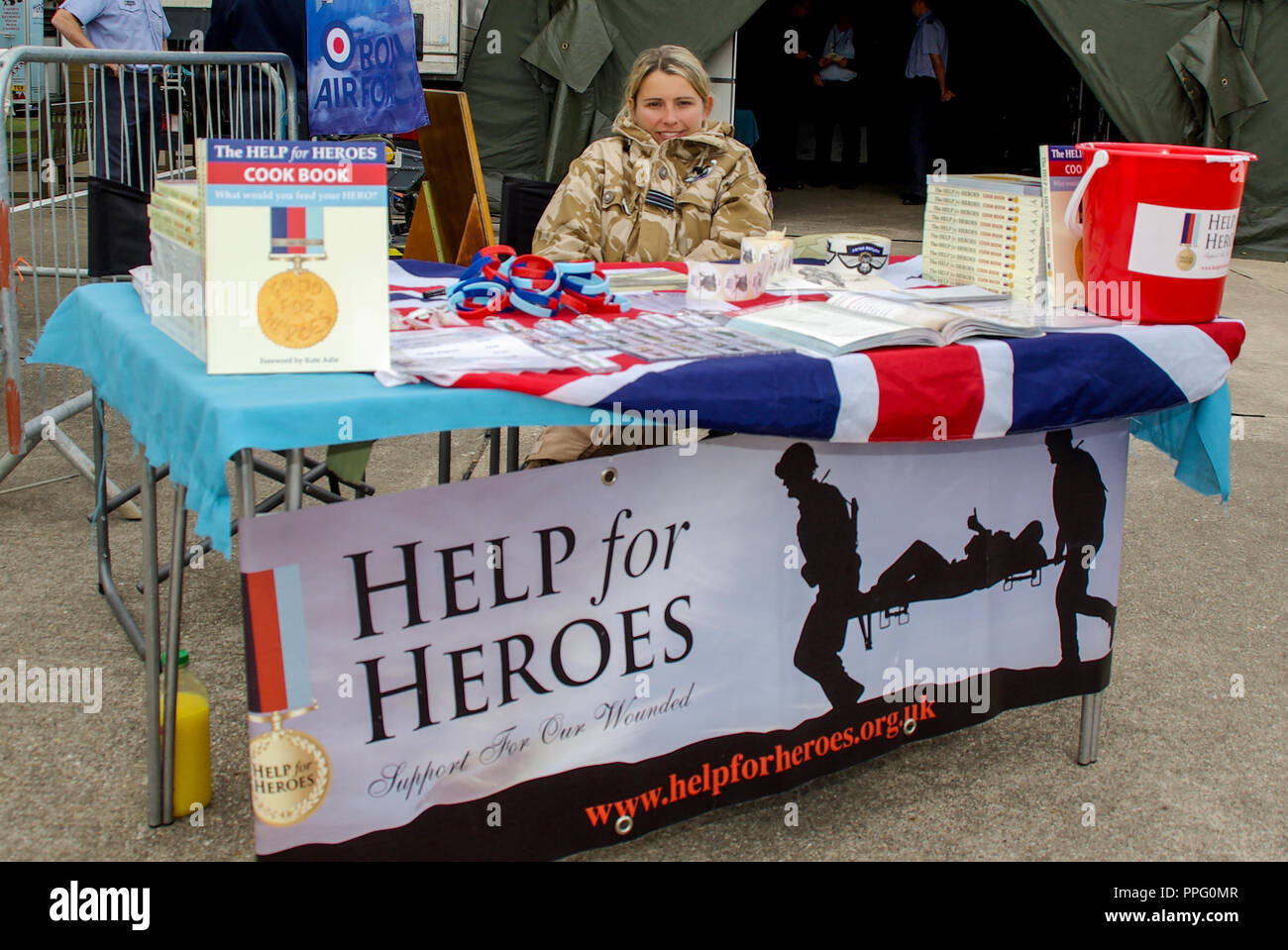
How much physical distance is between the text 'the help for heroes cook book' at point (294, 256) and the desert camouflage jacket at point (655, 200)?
1614 mm

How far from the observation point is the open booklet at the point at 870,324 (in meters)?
2.02

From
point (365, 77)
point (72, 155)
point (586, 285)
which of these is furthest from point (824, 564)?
point (72, 155)

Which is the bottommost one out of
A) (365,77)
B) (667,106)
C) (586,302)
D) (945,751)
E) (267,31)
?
(945,751)

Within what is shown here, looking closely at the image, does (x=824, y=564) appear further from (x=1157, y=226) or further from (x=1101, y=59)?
(x=1101, y=59)

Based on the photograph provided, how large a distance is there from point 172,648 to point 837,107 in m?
12.4

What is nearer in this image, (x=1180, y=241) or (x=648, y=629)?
(x=648, y=629)

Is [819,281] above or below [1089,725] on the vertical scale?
above

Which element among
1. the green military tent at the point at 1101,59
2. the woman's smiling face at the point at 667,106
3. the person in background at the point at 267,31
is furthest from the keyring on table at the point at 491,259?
the green military tent at the point at 1101,59

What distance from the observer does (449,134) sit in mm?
3762

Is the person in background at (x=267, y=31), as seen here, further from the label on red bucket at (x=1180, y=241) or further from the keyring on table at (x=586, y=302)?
the label on red bucket at (x=1180, y=241)

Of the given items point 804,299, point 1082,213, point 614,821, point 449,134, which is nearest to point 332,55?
point 449,134

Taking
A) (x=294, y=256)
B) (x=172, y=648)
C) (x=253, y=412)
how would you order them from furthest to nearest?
(x=172, y=648)
(x=294, y=256)
(x=253, y=412)

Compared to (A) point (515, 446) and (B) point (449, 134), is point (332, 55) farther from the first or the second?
(A) point (515, 446)

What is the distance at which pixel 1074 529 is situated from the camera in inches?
97.7
